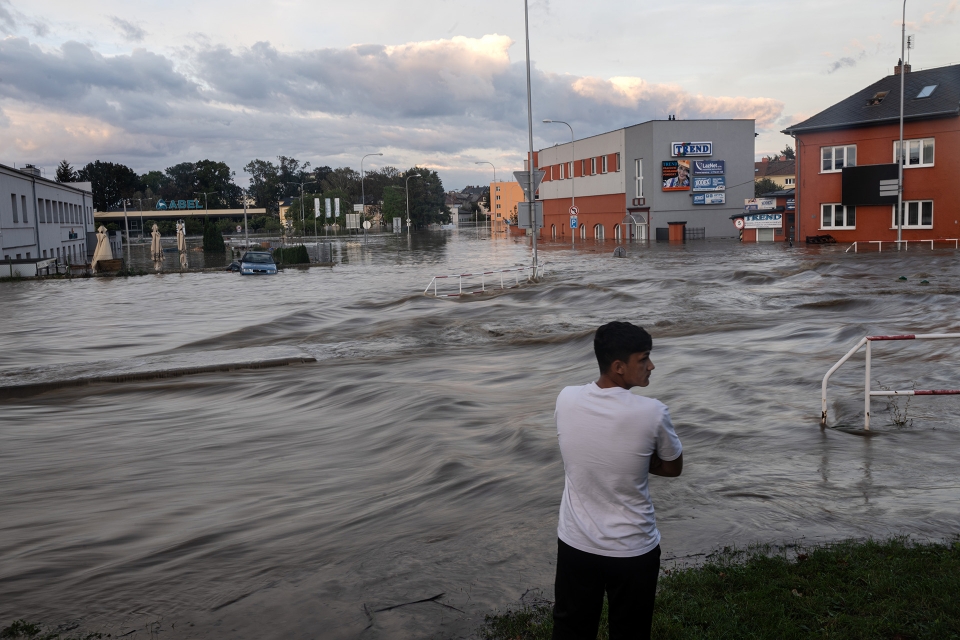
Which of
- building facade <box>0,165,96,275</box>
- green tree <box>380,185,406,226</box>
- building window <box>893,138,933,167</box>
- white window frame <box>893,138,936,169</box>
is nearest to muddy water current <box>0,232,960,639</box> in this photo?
white window frame <box>893,138,936,169</box>

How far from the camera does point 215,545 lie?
6641 millimetres

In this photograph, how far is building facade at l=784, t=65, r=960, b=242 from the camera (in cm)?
4756

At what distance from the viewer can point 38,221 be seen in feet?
187

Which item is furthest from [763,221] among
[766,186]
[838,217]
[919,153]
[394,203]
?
[394,203]

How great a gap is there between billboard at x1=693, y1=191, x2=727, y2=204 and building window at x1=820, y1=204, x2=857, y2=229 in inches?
736

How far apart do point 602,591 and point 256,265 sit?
41.0 metres

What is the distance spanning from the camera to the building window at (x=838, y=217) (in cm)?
5209

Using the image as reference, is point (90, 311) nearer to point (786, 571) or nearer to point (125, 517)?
point (125, 517)

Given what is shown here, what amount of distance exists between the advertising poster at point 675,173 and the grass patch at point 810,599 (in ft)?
224

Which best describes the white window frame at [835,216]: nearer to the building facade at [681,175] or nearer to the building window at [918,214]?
the building window at [918,214]

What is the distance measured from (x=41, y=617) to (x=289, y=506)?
2646 millimetres

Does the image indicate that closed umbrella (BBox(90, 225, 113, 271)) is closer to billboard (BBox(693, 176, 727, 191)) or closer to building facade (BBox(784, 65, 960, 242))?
building facade (BBox(784, 65, 960, 242))

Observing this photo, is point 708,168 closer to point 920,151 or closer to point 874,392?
point 920,151

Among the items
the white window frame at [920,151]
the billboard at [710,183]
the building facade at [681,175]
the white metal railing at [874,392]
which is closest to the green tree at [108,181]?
the building facade at [681,175]
